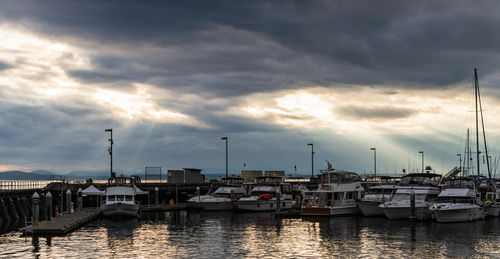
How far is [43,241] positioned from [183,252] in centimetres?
1143

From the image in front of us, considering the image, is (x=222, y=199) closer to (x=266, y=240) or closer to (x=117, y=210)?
(x=117, y=210)

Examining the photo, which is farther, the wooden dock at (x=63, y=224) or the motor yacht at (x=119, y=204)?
the motor yacht at (x=119, y=204)

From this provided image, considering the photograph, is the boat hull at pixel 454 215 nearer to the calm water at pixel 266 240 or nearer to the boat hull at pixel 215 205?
the calm water at pixel 266 240

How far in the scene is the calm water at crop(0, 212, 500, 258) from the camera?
33438 millimetres

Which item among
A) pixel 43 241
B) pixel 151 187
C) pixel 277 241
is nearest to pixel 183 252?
pixel 277 241

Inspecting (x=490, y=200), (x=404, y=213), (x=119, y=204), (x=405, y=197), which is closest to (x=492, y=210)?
(x=490, y=200)

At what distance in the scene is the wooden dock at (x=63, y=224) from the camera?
4053cm

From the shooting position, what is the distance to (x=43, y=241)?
3772 centimetres

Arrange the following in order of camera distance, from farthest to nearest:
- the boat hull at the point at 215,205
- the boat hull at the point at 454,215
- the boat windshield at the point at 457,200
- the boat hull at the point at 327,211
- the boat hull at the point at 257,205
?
the boat hull at the point at 215,205 < the boat hull at the point at 257,205 < the boat hull at the point at 327,211 < the boat windshield at the point at 457,200 < the boat hull at the point at 454,215

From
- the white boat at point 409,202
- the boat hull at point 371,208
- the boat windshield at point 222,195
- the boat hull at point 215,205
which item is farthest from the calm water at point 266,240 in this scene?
the boat windshield at point 222,195

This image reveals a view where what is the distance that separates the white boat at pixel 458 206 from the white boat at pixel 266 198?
17600 millimetres

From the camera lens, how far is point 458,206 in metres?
49.0

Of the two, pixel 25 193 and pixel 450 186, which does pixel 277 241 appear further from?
pixel 25 193

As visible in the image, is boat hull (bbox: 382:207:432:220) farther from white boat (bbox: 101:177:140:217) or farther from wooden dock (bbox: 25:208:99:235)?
wooden dock (bbox: 25:208:99:235)
